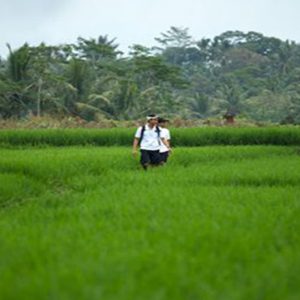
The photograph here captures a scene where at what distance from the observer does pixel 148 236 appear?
4305mm

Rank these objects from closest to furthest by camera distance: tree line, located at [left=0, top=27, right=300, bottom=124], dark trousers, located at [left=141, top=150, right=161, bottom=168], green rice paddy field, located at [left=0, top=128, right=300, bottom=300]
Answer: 1. green rice paddy field, located at [left=0, top=128, right=300, bottom=300]
2. dark trousers, located at [left=141, top=150, right=161, bottom=168]
3. tree line, located at [left=0, top=27, right=300, bottom=124]

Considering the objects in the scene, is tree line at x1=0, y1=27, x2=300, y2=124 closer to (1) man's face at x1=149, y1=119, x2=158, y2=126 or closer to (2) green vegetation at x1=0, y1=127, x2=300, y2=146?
(2) green vegetation at x1=0, y1=127, x2=300, y2=146

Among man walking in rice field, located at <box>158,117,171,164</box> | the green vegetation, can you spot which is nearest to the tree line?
the green vegetation

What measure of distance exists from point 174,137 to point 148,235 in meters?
11.1

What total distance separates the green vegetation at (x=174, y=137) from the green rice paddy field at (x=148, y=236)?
21.6 ft

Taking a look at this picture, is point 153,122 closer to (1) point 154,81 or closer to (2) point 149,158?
(2) point 149,158

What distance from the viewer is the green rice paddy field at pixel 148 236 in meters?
A: 3.12

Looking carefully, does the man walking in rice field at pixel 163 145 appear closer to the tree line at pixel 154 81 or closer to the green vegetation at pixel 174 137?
the green vegetation at pixel 174 137

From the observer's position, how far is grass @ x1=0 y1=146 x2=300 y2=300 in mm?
3117

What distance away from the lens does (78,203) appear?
6344 mm

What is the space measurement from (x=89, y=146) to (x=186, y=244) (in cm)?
1115

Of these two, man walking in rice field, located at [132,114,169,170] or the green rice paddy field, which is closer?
the green rice paddy field

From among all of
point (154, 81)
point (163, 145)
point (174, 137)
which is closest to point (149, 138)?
point (163, 145)

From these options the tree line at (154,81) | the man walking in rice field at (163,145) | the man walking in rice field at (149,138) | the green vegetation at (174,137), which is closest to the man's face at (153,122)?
the man walking in rice field at (149,138)
